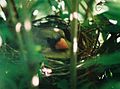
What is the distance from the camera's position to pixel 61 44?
90 cm

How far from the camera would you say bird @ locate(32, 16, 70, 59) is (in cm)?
89

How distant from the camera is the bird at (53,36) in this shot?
89 centimetres

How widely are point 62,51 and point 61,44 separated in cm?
2

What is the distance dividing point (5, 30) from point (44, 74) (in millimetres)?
171

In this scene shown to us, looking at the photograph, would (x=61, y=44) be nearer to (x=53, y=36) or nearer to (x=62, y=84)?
(x=53, y=36)

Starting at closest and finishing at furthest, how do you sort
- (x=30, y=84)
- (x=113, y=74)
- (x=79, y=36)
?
(x=30, y=84) → (x=113, y=74) → (x=79, y=36)

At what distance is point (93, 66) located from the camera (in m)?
0.84

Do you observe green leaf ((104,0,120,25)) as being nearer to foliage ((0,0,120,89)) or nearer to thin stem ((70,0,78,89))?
foliage ((0,0,120,89))

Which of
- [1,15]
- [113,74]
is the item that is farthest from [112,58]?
[1,15]

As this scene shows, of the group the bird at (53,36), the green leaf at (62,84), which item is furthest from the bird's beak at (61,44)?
the green leaf at (62,84)

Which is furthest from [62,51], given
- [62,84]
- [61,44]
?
[62,84]

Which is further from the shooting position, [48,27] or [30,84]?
[48,27]

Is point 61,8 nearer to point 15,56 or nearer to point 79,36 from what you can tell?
point 79,36

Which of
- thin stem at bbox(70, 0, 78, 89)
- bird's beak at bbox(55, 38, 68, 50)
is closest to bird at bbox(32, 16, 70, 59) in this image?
bird's beak at bbox(55, 38, 68, 50)
